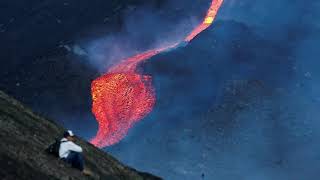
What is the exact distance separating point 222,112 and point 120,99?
1400 centimetres

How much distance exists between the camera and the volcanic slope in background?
6109cm

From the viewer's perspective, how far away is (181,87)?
79188mm

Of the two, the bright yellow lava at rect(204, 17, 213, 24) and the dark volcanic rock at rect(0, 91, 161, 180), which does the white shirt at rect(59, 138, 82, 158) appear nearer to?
the dark volcanic rock at rect(0, 91, 161, 180)

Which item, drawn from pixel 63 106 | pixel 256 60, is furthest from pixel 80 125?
pixel 256 60

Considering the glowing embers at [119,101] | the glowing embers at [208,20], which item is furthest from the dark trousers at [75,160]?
the glowing embers at [208,20]

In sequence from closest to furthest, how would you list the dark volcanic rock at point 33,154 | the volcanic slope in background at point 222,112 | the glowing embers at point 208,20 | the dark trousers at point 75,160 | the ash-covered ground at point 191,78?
the dark volcanic rock at point 33,154
the dark trousers at point 75,160
the volcanic slope in background at point 222,112
the ash-covered ground at point 191,78
the glowing embers at point 208,20

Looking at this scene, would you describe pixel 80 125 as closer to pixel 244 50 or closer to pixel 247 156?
pixel 247 156

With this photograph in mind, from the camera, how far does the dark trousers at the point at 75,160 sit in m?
26.8

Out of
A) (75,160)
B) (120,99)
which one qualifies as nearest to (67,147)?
(75,160)

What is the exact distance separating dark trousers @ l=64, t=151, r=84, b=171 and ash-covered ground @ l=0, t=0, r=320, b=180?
98.8 feet

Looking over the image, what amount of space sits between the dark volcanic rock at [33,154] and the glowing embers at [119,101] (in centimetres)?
3019

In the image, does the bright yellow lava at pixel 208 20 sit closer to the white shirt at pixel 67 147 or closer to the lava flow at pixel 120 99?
the lava flow at pixel 120 99

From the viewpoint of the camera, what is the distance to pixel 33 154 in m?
28.1

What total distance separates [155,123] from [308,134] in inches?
721
